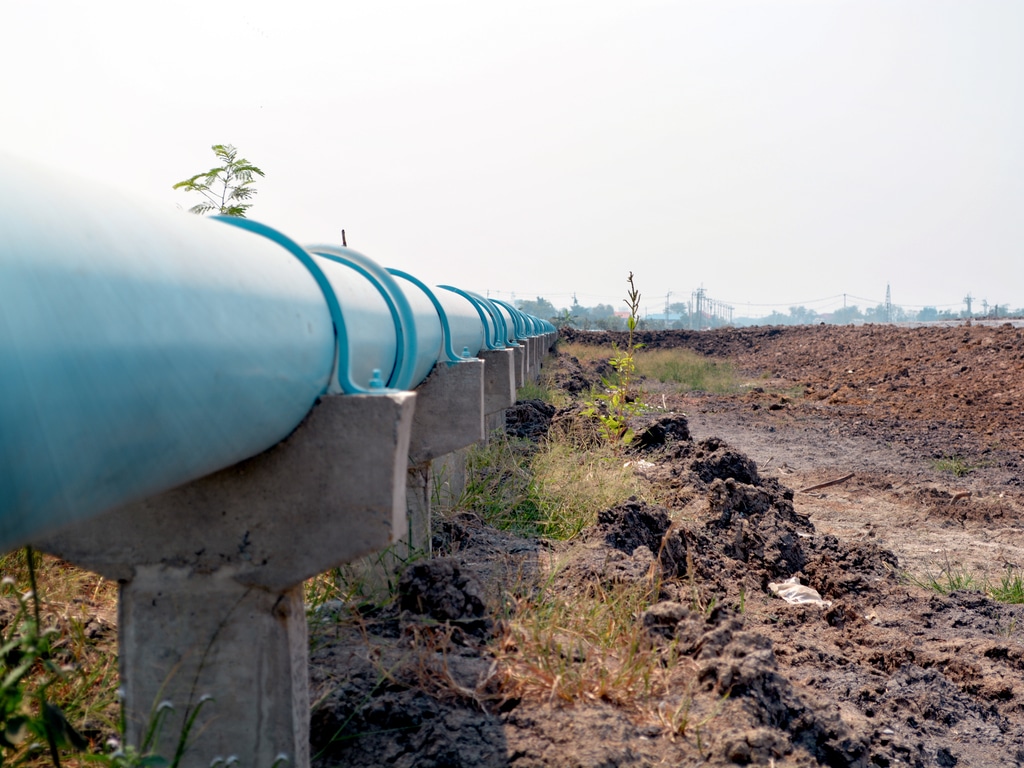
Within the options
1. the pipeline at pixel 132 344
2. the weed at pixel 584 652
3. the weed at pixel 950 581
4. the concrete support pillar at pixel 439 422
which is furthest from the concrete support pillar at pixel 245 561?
the weed at pixel 950 581

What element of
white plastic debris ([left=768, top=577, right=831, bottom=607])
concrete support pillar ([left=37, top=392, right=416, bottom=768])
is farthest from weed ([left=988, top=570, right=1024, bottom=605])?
concrete support pillar ([left=37, top=392, right=416, bottom=768])

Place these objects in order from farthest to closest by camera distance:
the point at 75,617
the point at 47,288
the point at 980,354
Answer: the point at 980,354 → the point at 75,617 → the point at 47,288

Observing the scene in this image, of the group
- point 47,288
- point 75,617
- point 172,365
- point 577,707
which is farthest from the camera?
point 75,617

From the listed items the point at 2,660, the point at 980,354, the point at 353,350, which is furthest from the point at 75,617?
the point at 980,354

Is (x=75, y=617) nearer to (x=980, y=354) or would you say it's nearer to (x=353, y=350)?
(x=353, y=350)

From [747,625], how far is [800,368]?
20.7 meters

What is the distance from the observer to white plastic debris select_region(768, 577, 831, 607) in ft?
15.3

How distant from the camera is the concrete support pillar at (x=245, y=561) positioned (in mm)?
2066

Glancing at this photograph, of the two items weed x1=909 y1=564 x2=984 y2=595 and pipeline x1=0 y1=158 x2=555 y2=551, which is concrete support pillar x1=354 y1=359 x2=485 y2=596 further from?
weed x1=909 y1=564 x2=984 y2=595

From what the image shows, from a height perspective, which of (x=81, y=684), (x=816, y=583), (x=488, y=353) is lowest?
(x=816, y=583)

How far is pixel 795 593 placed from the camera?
4.76 metres

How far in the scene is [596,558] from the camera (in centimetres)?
425

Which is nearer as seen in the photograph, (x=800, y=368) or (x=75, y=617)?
(x=75, y=617)

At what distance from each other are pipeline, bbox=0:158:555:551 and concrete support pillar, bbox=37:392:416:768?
180 mm
